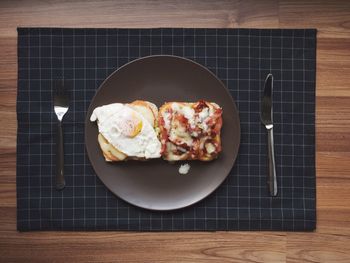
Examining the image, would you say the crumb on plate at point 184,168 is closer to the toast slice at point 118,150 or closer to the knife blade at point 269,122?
the toast slice at point 118,150

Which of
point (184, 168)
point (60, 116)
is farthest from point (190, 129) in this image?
point (60, 116)

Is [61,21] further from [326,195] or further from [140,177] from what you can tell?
[326,195]

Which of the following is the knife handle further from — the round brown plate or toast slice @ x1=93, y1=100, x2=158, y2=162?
toast slice @ x1=93, y1=100, x2=158, y2=162

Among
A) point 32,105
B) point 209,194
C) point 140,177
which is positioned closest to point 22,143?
point 32,105

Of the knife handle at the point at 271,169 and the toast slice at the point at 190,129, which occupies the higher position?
the toast slice at the point at 190,129

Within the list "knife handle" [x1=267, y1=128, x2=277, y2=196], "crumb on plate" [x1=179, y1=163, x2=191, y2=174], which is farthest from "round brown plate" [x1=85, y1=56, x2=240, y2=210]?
"knife handle" [x1=267, y1=128, x2=277, y2=196]

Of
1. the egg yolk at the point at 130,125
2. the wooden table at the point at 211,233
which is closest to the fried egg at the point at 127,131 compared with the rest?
the egg yolk at the point at 130,125
